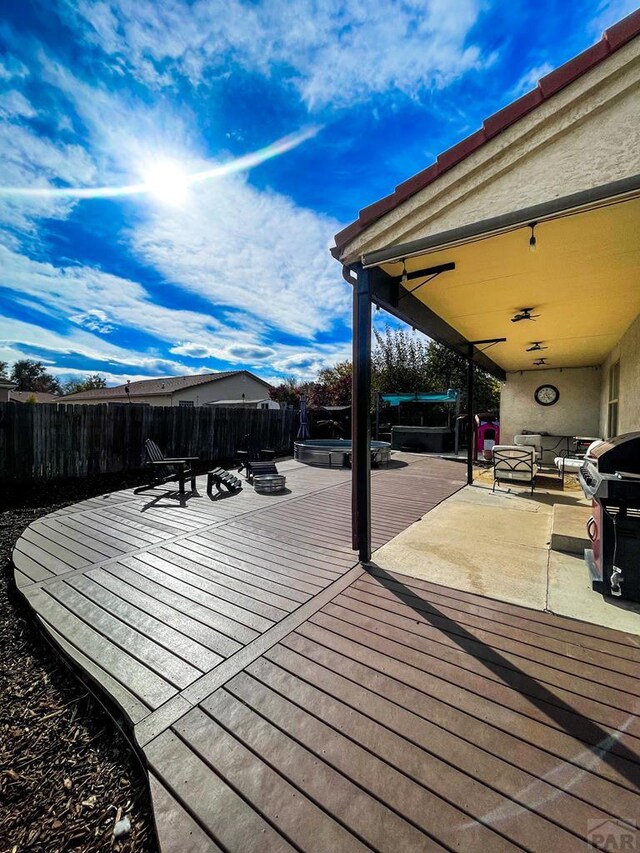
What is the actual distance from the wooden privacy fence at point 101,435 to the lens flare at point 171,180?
416 centimetres

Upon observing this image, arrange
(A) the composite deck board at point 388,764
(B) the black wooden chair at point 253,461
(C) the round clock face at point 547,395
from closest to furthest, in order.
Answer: (A) the composite deck board at point 388,764 < (B) the black wooden chair at point 253,461 < (C) the round clock face at point 547,395

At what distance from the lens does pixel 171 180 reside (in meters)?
5.30

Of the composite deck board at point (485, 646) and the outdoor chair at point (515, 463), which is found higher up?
the outdoor chair at point (515, 463)

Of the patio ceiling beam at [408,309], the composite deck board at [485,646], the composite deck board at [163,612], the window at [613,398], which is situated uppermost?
the patio ceiling beam at [408,309]

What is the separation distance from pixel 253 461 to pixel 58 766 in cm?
694

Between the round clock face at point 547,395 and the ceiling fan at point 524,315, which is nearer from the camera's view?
the ceiling fan at point 524,315

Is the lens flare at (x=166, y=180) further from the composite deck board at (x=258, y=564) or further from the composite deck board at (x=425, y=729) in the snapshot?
the composite deck board at (x=425, y=729)

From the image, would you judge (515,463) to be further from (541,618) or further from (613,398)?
(541,618)

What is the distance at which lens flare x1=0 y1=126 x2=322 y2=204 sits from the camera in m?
5.33

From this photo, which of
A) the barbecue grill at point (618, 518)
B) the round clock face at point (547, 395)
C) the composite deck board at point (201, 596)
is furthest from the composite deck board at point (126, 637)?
the round clock face at point (547, 395)

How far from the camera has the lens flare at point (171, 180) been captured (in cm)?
533

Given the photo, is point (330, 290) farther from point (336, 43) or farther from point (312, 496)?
point (312, 496)

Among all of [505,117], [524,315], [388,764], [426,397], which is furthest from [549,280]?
[426,397]

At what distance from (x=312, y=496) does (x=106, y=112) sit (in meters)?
6.80
